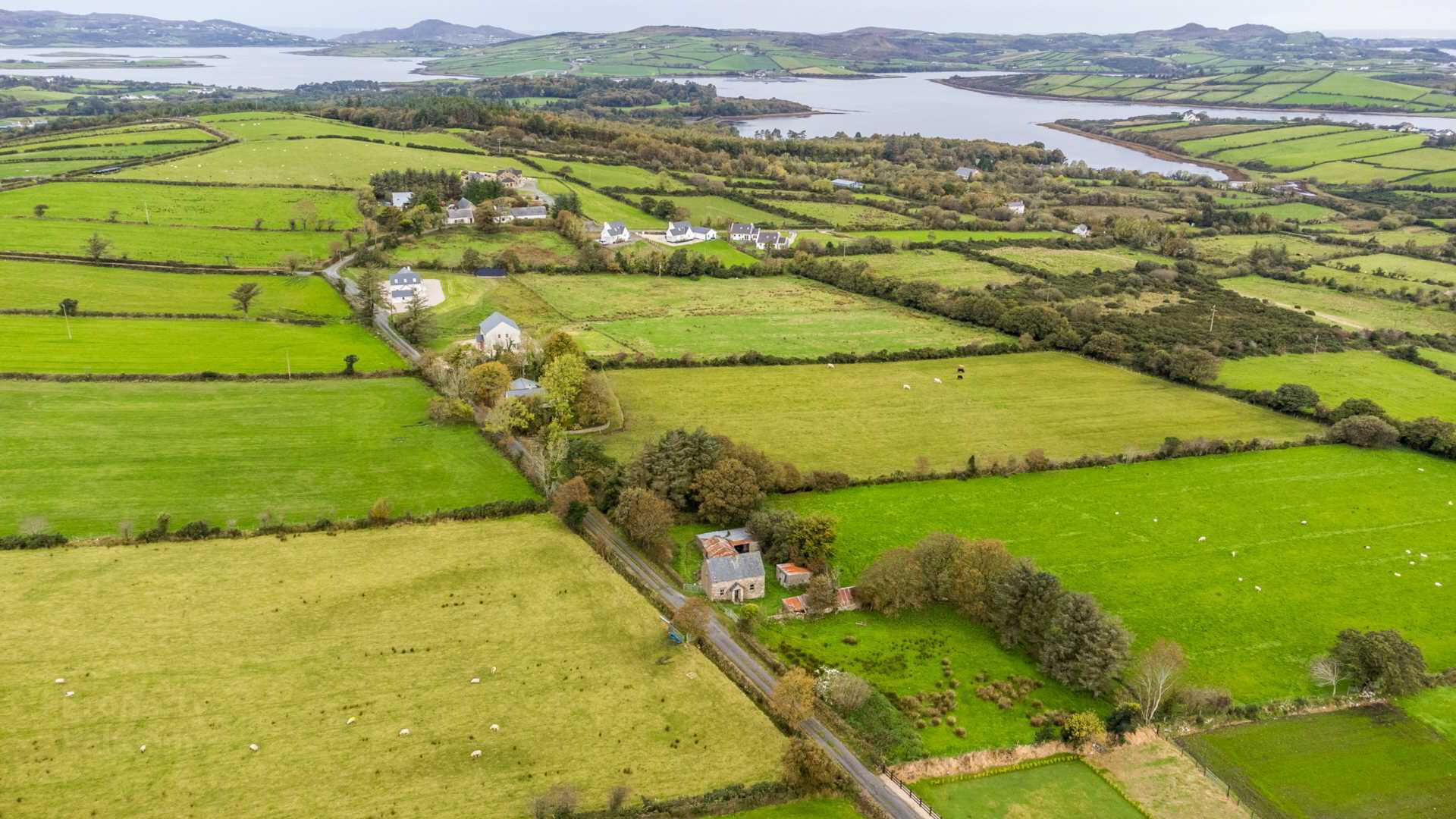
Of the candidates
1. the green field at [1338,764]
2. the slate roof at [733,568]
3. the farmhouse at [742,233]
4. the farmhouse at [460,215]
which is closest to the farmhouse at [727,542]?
the slate roof at [733,568]

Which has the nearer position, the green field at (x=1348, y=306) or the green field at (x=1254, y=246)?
the green field at (x=1348, y=306)

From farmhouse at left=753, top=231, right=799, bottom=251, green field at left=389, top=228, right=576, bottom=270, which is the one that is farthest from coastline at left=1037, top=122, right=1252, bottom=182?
green field at left=389, top=228, right=576, bottom=270

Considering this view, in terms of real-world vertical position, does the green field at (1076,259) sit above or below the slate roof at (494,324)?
above

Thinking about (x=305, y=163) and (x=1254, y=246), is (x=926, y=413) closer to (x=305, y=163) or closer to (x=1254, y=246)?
(x=1254, y=246)

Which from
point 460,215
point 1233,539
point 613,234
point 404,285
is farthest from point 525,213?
point 1233,539

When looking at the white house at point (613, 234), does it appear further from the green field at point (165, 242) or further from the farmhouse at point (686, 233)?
the green field at point (165, 242)

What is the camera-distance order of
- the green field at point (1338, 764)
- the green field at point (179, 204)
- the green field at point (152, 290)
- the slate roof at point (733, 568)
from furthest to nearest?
the green field at point (179, 204), the green field at point (152, 290), the slate roof at point (733, 568), the green field at point (1338, 764)

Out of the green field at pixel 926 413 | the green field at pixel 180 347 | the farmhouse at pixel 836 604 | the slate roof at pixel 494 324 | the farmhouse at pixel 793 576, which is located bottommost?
the farmhouse at pixel 836 604
